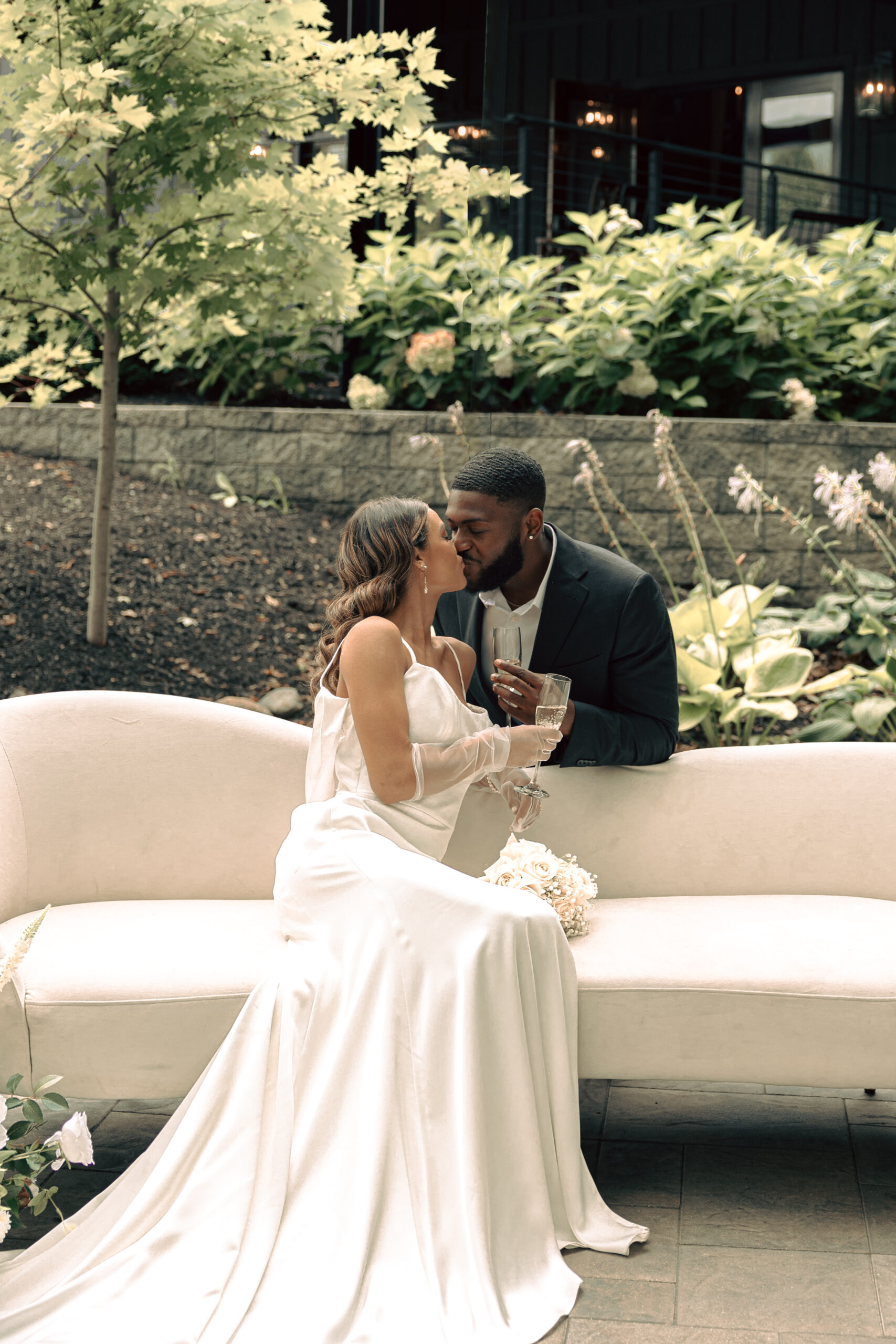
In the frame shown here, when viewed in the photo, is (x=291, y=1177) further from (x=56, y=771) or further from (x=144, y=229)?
(x=144, y=229)

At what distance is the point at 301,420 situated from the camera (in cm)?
679

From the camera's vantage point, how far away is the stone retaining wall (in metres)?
6.14

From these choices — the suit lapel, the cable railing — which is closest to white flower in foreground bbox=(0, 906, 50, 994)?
the suit lapel

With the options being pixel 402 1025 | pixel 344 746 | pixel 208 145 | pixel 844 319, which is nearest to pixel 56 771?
pixel 344 746

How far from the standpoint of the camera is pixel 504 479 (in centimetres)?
331

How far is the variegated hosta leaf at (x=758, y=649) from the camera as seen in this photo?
15.9 feet

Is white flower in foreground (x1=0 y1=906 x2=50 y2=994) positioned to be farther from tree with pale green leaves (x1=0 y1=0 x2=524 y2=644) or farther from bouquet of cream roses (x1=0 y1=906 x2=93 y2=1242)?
tree with pale green leaves (x1=0 y1=0 x2=524 y2=644)

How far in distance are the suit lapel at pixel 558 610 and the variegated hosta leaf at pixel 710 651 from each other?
1.55 meters

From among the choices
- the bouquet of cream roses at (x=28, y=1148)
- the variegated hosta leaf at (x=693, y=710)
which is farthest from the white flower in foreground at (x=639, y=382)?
the bouquet of cream roses at (x=28, y=1148)

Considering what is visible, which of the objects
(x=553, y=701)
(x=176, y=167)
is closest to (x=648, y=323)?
(x=176, y=167)

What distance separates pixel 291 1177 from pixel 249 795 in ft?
3.80

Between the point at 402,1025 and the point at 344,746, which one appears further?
the point at 344,746

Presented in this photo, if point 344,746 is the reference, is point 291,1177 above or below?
below

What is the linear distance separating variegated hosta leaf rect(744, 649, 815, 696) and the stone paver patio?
1.74 meters
